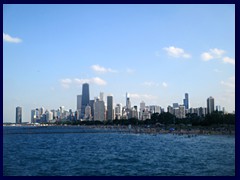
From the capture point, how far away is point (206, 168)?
2241cm

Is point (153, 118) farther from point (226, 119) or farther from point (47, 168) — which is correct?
point (47, 168)

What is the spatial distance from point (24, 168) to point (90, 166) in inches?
194

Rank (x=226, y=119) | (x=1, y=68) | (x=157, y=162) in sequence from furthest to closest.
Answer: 1. (x=226, y=119)
2. (x=157, y=162)
3. (x=1, y=68)
